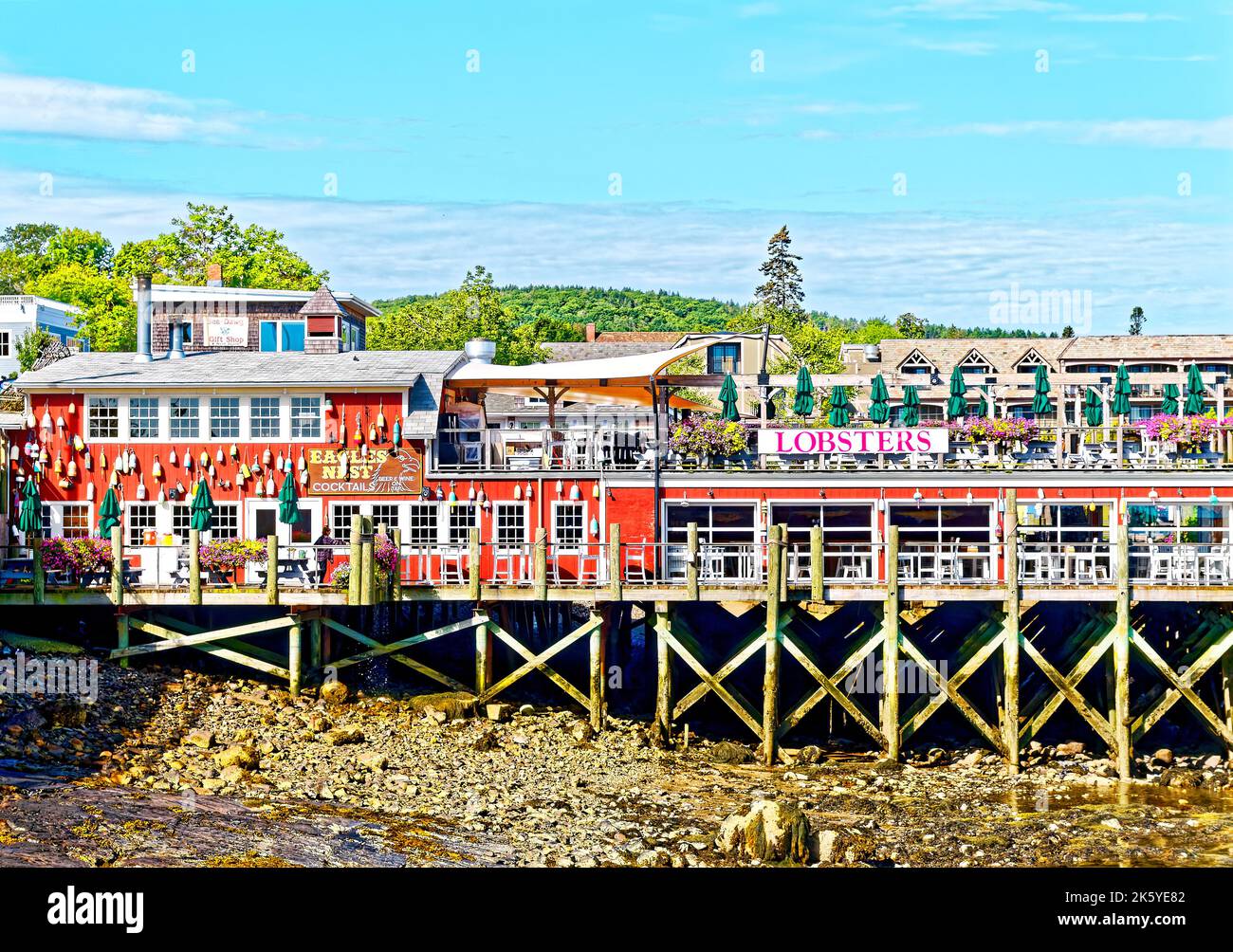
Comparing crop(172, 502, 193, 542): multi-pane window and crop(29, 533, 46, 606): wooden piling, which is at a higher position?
crop(172, 502, 193, 542): multi-pane window

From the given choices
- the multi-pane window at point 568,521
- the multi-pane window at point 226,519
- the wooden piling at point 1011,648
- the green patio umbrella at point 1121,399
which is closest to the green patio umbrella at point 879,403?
the green patio umbrella at point 1121,399

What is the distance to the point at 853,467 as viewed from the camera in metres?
33.5

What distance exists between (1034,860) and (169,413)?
2076cm

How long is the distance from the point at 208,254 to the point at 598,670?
182 ft

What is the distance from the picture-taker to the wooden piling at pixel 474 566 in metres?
30.1

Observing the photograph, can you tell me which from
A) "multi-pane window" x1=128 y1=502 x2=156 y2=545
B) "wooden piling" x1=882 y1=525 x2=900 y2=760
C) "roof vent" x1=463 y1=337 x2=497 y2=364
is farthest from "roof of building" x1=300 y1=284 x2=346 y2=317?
"wooden piling" x1=882 y1=525 x2=900 y2=760

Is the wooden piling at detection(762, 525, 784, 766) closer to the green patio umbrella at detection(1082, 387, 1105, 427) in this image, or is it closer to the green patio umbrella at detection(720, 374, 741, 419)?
the green patio umbrella at detection(720, 374, 741, 419)

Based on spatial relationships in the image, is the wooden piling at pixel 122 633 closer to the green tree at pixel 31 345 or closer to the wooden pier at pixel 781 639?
the wooden pier at pixel 781 639

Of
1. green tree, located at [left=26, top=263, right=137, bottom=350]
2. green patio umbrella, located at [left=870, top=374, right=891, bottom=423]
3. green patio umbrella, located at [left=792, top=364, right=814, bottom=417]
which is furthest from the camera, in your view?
green tree, located at [left=26, top=263, right=137, bottom=350]

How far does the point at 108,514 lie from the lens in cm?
3259

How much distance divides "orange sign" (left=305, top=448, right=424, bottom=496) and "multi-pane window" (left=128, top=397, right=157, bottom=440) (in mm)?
3773

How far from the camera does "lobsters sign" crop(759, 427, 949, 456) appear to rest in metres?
33.3
